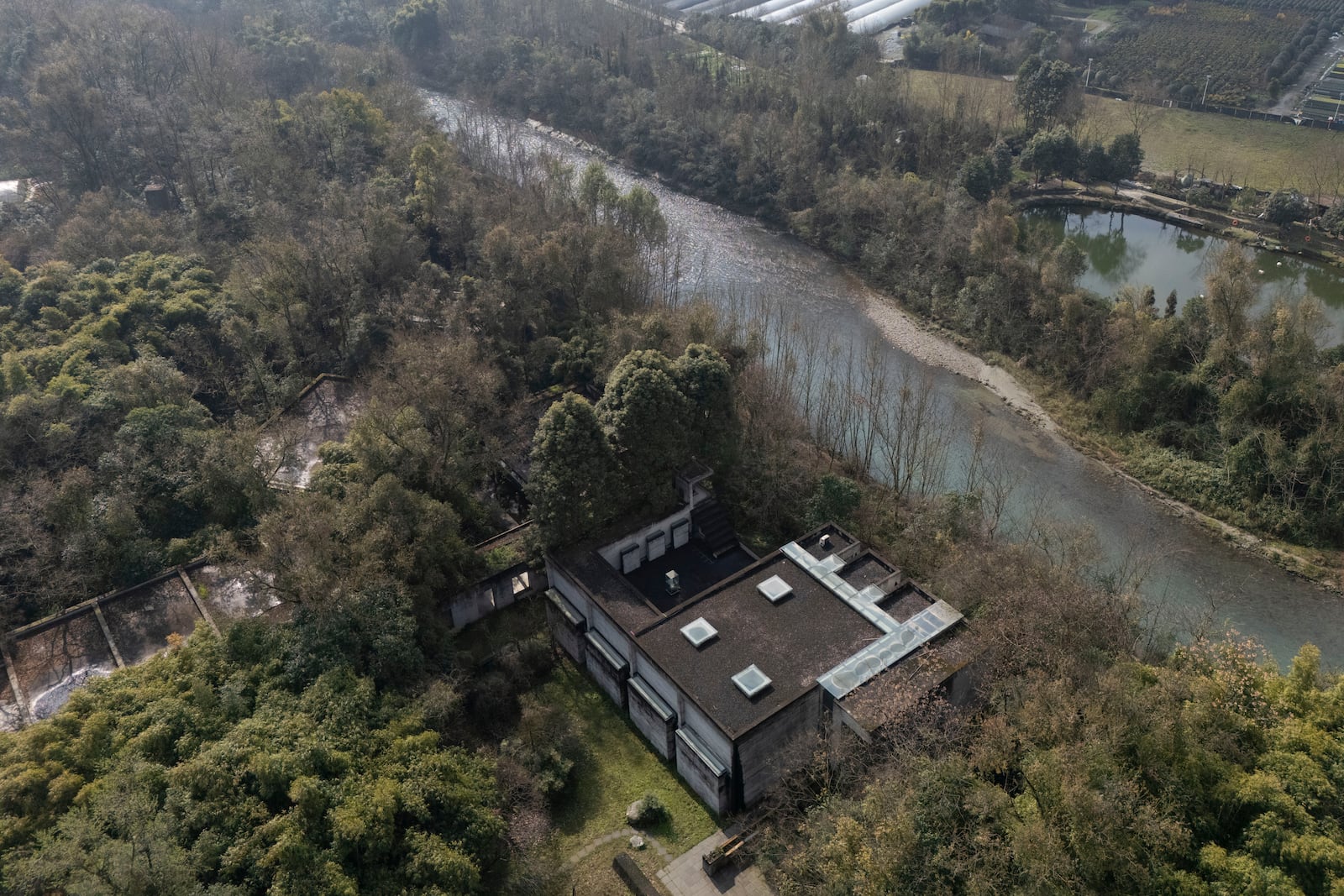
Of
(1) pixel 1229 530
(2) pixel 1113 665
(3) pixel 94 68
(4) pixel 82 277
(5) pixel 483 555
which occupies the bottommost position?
(1) pixel 1229 530

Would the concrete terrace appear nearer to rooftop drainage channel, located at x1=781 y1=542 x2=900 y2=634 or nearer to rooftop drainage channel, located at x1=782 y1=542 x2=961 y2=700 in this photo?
rooftop drainage channel, located at x1=781 y1=542 x2=900 y2=634

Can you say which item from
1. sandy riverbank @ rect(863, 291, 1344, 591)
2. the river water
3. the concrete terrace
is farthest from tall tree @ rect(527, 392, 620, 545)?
sandy riverbank @ rect(863, 291, 1344, 591)

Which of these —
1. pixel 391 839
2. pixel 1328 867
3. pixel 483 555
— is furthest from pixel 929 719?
pixel 483 555

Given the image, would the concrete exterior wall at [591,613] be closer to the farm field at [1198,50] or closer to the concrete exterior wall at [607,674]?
the concrete exterior wall at [607,674]

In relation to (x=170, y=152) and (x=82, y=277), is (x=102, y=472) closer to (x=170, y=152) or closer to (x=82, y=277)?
(x=82, y=277)

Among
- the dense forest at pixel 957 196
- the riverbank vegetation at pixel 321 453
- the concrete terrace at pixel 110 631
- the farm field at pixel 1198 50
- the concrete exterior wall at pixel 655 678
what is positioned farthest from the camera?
the farm field at pixel 1198 50

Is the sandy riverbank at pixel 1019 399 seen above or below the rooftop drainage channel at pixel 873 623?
below

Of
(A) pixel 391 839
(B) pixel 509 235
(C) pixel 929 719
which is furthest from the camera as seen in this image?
(B) pixel 509 235

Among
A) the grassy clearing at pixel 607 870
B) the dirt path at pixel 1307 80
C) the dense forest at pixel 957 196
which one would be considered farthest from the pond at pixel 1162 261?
the grassy clearing at pixel 607 870
